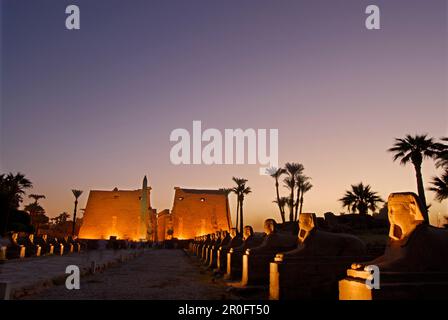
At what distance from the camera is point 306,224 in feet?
25.2

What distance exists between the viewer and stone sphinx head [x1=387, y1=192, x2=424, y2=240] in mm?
4738

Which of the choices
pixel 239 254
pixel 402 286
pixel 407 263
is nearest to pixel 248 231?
pixel 239 254

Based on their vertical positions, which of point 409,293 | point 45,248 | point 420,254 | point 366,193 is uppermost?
point 366,193

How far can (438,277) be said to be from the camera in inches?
179

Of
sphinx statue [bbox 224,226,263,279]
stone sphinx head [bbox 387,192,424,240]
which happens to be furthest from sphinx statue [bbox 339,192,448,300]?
sphinx statue [bbox 224,226,263,279]

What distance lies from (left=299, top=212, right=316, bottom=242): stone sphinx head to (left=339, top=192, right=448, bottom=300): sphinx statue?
2530 millimetres

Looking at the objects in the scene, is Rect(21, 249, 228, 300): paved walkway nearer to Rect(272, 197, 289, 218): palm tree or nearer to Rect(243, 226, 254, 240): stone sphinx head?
Rect(243, 226, 254, 240): stone sphinx head

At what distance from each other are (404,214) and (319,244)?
8.89 feet

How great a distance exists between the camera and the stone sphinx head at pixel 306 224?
754 centimetres

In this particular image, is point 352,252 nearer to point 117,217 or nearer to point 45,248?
point 45,248

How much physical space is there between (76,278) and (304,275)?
20.6 ft

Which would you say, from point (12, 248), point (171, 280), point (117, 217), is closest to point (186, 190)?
point (117, 217)

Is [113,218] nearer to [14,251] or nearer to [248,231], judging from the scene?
[14,251]

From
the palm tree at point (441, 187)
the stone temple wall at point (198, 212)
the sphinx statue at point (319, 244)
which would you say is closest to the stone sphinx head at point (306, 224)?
the sphinx statue at point (319, 244)
